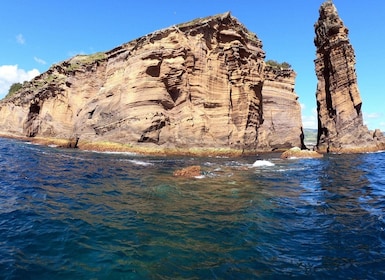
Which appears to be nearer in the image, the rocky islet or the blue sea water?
the blue sea water

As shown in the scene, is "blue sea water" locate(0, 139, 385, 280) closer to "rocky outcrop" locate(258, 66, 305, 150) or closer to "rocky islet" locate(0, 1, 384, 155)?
"rocky islet" locate(0, 1, 384, 155)

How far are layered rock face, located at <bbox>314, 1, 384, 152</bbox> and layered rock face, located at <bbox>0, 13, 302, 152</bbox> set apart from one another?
16.4m

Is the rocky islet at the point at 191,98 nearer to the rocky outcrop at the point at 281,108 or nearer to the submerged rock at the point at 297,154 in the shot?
the rocky outcrop at the point at 281,108

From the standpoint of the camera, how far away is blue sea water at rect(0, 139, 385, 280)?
21.9 ft

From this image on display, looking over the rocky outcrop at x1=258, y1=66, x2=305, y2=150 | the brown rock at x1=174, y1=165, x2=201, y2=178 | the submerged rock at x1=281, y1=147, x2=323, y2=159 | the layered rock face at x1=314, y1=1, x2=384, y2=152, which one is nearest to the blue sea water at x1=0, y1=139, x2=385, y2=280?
the brown rock at x1=174, y1=165, x2=201, y2=178

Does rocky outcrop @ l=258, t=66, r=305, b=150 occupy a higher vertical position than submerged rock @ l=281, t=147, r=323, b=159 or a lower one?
higher

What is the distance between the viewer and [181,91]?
4066cm

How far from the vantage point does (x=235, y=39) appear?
1764 inches

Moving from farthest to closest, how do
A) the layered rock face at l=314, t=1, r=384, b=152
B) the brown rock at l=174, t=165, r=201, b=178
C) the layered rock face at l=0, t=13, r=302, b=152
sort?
the layered rock face at l=314, t=1, r=384, b=152 → the layered rock face at l=0, t=13, r=302, b=152 → the brown rock at l=174, t=165, r=201, b=178

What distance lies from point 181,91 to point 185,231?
1298 inches

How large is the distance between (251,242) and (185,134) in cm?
3105

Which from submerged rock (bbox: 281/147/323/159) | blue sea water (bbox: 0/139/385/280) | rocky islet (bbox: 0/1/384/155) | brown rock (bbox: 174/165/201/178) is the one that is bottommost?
blue sea water (bbox: 0/139/385/280)

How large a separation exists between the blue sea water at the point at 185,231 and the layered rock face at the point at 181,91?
76.3ft

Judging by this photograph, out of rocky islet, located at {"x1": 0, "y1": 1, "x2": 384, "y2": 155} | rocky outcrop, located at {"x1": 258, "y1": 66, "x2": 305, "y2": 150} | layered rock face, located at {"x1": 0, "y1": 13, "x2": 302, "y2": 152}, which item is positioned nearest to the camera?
layered rock face, located at {"x1": 0, "y1": 13, "x2": 302, "y2": 152}
